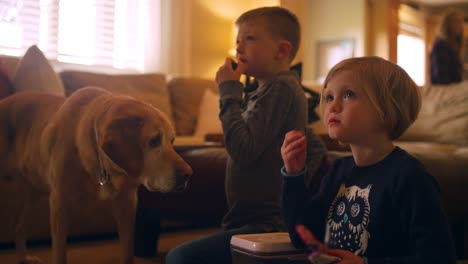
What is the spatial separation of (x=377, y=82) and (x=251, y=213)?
1.70ft

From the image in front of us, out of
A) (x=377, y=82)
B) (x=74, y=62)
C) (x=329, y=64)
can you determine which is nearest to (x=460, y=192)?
(x=377, y=82)

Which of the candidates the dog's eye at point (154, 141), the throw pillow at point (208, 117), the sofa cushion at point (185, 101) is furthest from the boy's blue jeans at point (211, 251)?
the sofa cushion at point (185, 101)

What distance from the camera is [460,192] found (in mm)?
2072

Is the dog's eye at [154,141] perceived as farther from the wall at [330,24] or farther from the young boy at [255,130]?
the wall at [330,24]

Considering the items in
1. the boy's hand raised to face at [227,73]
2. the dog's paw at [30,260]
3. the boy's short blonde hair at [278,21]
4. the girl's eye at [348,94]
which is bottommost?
the dog's paw at [30,260]

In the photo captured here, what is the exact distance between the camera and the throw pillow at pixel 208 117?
11.0 feet

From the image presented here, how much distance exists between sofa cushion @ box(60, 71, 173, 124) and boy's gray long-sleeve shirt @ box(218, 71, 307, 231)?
71.9 inches

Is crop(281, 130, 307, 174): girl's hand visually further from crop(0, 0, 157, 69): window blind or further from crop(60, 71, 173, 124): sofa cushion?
crop(0, 0, 157, 69): window blind

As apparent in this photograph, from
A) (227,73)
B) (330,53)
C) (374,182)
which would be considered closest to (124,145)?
(227,73)

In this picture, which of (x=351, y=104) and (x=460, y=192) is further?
(x=460, y=192)

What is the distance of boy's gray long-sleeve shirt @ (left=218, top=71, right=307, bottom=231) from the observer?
129cm

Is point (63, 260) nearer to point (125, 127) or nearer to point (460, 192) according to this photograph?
point (125, 127)

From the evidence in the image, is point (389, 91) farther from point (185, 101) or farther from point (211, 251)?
point (185, 101)

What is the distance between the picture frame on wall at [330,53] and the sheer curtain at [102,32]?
2.39 meters
